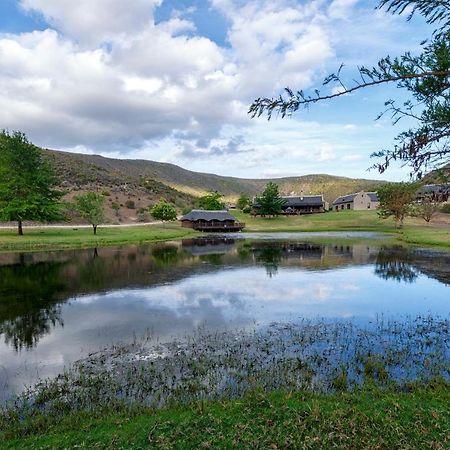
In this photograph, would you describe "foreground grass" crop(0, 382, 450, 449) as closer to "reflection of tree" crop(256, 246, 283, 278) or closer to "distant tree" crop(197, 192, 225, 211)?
"reflection of tree" crop(256, 246, 283, 278)

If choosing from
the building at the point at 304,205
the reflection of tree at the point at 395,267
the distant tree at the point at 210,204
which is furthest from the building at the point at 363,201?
the reflection of tree at the point at 395,267

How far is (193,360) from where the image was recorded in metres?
10.9

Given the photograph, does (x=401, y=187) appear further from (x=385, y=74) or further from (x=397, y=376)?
(x=397, y=376)

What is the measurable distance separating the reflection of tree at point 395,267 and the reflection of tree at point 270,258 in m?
7.96

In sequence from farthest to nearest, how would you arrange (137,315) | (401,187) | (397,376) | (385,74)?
(137,315) → (397,376) → (401,187) → (385,74)

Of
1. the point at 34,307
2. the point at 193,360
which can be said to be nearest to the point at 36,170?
the point at 34,307

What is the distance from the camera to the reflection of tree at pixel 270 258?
93.2 feet

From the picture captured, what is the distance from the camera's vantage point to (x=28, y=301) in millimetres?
18562

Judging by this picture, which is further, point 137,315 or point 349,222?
point 349,222

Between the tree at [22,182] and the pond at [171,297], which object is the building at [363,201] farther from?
the tree at [22,182]

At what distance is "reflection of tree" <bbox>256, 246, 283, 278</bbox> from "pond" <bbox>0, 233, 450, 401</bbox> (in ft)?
0.50

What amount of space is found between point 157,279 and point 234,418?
18383mm

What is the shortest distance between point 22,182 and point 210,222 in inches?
1663

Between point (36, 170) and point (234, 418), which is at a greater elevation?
point (36, 170)
